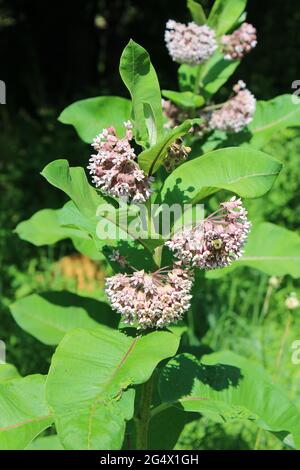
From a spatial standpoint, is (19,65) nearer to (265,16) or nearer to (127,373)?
(265,16)

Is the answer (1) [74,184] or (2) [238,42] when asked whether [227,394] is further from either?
(2) [238,42]

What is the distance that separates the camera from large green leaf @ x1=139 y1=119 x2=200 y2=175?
136 centimetres

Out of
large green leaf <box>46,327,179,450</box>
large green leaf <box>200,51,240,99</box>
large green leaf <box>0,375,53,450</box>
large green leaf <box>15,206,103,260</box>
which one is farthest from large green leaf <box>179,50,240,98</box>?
large green leaf <box>0,375,53,450</box>

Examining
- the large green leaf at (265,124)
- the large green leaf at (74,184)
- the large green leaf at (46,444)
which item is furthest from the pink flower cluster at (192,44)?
the large green leaf at (46,444)

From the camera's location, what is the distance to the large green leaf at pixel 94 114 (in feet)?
6.36

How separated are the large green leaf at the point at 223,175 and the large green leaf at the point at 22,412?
0.51 m

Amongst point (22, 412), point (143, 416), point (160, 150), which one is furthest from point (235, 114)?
point (22, 412)

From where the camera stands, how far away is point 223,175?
151 cm

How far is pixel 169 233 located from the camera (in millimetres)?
1575

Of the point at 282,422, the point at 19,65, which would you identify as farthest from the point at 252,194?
the point at 19,65

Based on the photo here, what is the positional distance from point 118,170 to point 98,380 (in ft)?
1.37

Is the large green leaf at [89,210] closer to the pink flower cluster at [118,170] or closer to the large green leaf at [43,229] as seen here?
the pink flower cluster at [118,170]

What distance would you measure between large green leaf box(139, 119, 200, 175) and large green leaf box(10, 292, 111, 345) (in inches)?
26.7

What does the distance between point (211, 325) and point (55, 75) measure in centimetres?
403
